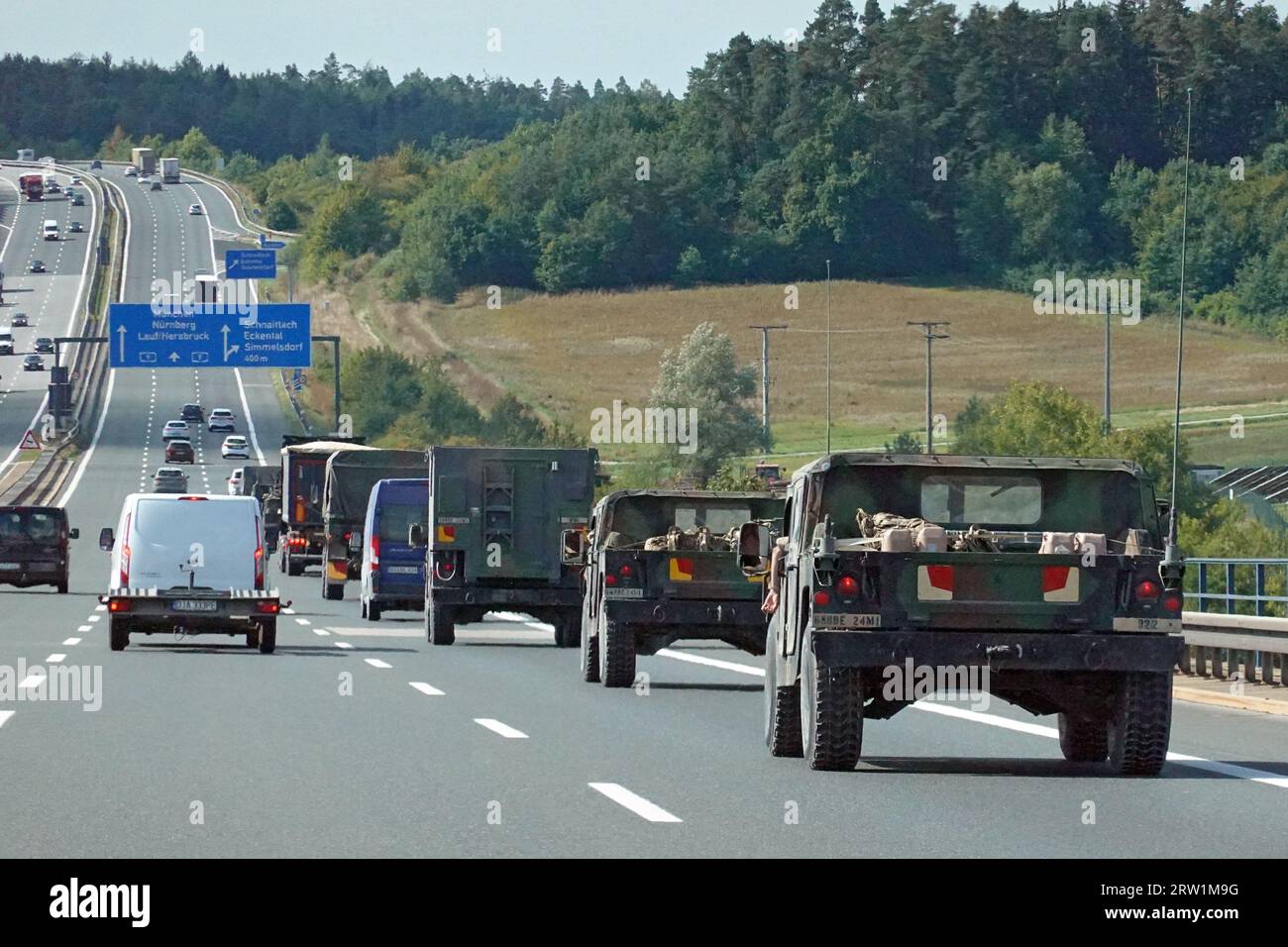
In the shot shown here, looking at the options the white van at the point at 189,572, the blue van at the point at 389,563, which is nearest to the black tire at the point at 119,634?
the white van at the point at 189,572

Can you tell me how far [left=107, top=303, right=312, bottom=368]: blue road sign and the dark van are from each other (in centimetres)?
3203

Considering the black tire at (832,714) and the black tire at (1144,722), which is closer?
the black tire at (832,714)

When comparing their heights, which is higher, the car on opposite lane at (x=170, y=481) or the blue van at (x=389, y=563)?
the blue van at (x=389, y=563)

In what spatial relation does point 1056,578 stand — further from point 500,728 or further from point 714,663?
point 714,663

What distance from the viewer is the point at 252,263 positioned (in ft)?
302

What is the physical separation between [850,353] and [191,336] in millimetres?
74717

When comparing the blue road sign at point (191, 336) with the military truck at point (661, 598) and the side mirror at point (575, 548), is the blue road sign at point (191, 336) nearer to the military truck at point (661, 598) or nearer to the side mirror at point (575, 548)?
the side mirror at point (575, 548)

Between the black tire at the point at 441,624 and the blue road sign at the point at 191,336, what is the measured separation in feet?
156

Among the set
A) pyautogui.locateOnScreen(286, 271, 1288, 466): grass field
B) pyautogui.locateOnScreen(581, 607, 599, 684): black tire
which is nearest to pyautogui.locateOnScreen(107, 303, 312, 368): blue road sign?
pyautogui.locateOnScreen(286, 271, 1288, 466): grass field

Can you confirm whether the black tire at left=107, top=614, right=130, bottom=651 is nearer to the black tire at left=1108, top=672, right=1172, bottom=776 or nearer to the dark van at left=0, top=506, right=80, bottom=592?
the black tire at left=1108, top=672, right=1172, bottom=776

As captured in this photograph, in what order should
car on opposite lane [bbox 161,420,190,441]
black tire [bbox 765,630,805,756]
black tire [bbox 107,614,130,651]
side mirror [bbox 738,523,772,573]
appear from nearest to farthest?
black tire [bbox 765,630,805,756], side mirror [bbox 738,523,772,573], black tire [bbox 107,614,130,651], car on opposite lane [bbox 161,420,190,441]

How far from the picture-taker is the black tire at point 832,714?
14047 mm

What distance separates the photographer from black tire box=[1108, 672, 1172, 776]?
1420 cm
